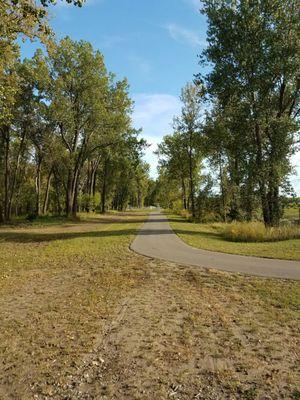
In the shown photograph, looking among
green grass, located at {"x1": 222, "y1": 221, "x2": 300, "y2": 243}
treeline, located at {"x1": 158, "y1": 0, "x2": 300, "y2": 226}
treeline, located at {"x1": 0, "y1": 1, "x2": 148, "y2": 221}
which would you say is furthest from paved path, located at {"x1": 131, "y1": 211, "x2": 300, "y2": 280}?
treeline, located at {"x1": 0, "y1": 1, "x2": 148, "y2": 221}

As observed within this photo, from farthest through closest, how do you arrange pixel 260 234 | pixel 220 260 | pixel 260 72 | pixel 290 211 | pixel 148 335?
pixel 290 211 < pixel 260 72 < pixel 260 234 < pixel 220 260 < pixel 148 335

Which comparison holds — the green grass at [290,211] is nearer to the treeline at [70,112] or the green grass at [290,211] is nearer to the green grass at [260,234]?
the green grass at [260,234]

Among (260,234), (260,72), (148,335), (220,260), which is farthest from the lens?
(260,72)

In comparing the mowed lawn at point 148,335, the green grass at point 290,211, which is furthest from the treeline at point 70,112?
Answer: the mowed lawn at point 148,335

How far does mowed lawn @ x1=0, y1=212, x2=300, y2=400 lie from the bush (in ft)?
27.8

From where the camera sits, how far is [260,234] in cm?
1800

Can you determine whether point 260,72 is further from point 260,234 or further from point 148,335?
point 148,335

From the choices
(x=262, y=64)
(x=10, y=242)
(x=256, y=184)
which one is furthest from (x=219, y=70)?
(x=10, y=242)

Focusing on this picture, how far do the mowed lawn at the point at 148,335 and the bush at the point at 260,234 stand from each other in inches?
333

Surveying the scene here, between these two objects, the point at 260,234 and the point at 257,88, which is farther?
the point at 257,88

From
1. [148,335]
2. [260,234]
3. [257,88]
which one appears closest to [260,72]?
[257,88]

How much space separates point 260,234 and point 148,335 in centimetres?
1343

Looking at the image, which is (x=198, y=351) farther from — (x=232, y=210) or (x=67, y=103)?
(x=232, y=210)

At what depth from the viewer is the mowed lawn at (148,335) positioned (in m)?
4.26
